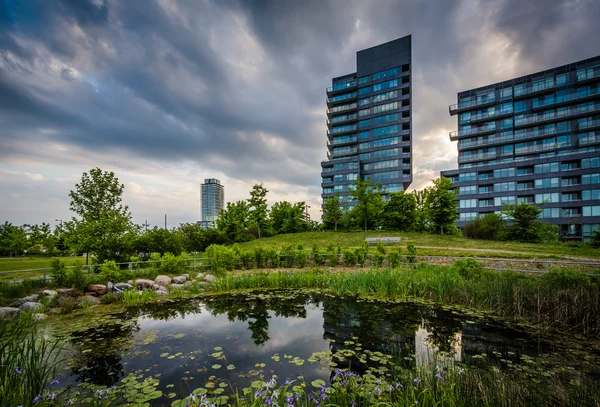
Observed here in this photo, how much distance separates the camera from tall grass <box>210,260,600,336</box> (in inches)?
270

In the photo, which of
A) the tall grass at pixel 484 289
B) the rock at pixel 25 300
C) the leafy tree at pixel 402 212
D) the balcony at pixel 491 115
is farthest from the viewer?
the balcony at pixel 491 115

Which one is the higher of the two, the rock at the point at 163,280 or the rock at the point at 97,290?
the rock at the point at 97,290

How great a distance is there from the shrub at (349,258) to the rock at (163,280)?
11446mm

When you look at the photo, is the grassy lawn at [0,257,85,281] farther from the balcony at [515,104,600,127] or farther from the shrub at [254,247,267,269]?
the balcony at [515,104,600,127]

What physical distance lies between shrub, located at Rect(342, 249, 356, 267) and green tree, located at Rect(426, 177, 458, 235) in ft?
66.7

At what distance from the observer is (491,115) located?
5838 centimetres

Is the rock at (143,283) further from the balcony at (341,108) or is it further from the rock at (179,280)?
the balcony at (341,108)

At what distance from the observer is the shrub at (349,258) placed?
712 inches

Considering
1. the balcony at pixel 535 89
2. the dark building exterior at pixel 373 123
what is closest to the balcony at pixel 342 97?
the dark building exterior at pixel 373 123

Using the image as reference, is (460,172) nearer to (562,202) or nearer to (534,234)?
(562,202)

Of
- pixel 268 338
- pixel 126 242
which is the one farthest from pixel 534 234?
pixel 126 242

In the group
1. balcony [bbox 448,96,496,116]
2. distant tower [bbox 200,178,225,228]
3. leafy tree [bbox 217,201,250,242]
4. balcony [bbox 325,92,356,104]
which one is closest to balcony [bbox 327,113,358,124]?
balcony [bbox 325,92,356,104]

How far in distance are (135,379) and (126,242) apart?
13.4 meters

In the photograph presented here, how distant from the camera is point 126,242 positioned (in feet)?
50.8
